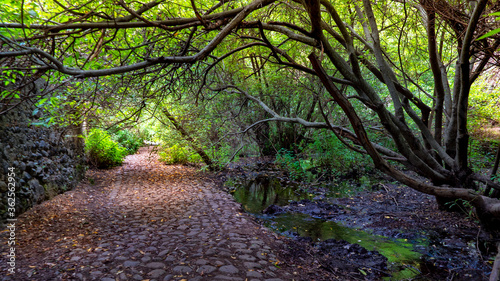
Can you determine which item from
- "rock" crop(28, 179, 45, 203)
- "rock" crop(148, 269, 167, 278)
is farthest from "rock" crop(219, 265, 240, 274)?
"rock" crop(28, 179, 45, 203)

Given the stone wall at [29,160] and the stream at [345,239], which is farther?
the stone wall at [29,160]

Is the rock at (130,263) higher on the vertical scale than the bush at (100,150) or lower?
lower

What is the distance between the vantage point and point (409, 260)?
3816 millimetres

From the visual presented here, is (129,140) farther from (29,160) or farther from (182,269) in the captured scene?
(182,269)

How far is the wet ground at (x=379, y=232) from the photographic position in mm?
3569

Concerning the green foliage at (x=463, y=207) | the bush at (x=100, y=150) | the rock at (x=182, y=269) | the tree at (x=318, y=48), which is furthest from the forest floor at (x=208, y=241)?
the bush at (x=100, y=150)

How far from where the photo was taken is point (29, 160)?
16.3 ft

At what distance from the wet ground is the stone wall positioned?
418cm

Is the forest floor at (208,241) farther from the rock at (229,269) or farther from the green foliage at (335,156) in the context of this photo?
the green foliage at (335,156)

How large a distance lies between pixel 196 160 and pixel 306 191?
515cm

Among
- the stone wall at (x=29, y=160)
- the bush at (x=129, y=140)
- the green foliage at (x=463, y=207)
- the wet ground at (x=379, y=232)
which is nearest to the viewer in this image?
the wet ground at (x=379, y=232)

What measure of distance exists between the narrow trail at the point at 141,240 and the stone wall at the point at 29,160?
0.27 meters

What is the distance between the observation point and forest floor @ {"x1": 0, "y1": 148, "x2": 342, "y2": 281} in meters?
2.94

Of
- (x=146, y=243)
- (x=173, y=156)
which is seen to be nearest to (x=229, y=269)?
(x=146, y=243)
